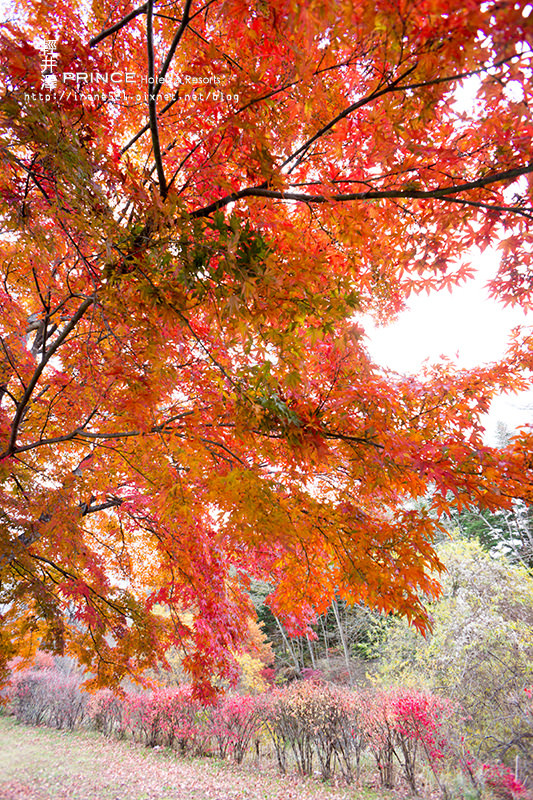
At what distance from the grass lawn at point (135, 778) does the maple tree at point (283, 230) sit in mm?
6452

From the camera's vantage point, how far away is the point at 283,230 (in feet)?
6.79

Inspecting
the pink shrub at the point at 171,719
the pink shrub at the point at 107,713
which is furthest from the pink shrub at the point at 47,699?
the pink shrub at the point at 171,719

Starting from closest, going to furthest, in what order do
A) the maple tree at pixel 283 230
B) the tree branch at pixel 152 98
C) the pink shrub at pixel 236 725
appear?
the maple tree at pixel 283 230 → the tree branch at pixel 152 98 → the pink shrub at pixel 236 725

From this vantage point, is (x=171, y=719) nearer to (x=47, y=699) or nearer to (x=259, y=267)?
(x=47, y=699)

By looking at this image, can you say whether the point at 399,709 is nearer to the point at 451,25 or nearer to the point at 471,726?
the point at 471,726

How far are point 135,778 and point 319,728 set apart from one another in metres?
4.09

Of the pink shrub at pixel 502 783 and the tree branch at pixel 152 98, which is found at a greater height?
the tree branch at pixel 152 98

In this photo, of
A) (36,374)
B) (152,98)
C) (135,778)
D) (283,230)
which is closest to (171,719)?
(135,778)

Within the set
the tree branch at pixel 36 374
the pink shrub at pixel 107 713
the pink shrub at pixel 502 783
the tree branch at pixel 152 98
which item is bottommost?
the pink shrub at pixel 107 713

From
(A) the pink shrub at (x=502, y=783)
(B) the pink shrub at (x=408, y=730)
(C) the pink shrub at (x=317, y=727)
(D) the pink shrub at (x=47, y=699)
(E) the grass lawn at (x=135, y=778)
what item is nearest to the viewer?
(A) the pink shrub at (x=502, y=783)

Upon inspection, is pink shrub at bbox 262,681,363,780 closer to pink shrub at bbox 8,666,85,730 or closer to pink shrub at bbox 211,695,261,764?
pink shrub at bbox 211,695,261,764

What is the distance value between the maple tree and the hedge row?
431cm

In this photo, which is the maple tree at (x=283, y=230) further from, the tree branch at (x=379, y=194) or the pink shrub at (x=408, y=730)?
the pink shrub at (x=408, y=730)

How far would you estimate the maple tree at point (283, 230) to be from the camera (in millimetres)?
1431
